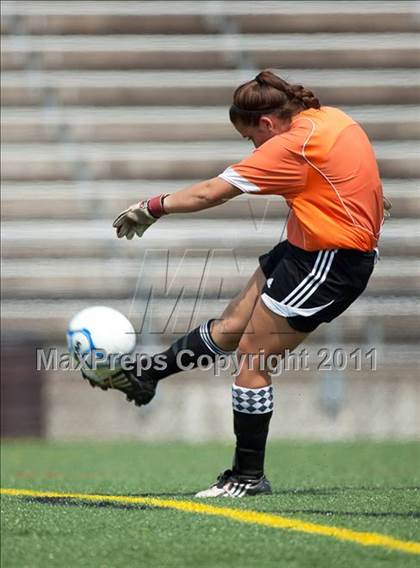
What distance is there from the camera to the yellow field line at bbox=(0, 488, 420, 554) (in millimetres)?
3738

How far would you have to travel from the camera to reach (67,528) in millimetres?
3965

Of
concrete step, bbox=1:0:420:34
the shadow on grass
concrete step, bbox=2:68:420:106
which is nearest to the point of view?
the shadow on grass

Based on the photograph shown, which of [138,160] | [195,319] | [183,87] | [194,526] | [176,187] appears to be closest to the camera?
[194,526]

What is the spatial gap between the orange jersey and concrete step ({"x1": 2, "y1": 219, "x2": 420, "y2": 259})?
23.7ft

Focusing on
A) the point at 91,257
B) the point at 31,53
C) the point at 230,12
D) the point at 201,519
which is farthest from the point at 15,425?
the point at 201,519

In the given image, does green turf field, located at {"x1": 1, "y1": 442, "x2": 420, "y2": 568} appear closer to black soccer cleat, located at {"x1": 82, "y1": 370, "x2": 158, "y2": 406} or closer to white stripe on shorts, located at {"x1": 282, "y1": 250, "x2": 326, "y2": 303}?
black soccer cleat, located at {"x1": 82, "y1": 370, "x2": 158, "y2": 406}

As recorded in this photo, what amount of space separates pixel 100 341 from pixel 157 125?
7.93 metres

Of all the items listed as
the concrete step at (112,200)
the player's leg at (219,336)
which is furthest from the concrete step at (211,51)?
the player's leg at (219,336)

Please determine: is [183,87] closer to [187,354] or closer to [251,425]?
[187,354]

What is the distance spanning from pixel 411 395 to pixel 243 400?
631cm

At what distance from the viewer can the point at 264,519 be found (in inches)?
164

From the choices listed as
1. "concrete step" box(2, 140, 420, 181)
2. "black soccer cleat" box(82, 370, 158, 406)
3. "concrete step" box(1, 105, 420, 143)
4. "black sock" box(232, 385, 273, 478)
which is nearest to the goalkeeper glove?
"black soccer cleat" box(82, 370, 158, 406)

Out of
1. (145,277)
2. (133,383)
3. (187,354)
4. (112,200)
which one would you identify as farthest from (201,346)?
(112,200)

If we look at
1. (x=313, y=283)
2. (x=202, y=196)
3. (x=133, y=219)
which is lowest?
(x=313, y=283)
